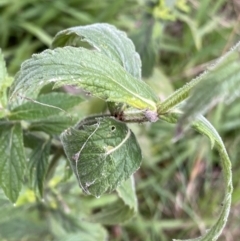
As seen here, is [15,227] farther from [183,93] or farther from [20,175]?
[183,93]

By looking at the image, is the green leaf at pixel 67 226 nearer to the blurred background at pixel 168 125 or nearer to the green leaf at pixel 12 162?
the green leaf at pixel 12 162

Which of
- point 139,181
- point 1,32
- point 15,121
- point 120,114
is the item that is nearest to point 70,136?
point 120,114

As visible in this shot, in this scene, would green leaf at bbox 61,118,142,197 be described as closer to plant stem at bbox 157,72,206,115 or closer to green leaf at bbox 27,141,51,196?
plant stem at bbox 157,72,206,115

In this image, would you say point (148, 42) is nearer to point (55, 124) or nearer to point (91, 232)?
point (91, 232)

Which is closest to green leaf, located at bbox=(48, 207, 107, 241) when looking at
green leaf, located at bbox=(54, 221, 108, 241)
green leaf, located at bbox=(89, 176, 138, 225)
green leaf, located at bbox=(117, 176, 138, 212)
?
green leaf, located at bbox=(54, 221, 108, 241)

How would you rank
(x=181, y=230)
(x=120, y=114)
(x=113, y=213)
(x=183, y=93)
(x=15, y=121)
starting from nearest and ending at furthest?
1. (x=183, y=93)
2. (x=120, y=114)
3. (x=15, y=121)
4. (x=113, y=213)
5. (x=181, y=230)

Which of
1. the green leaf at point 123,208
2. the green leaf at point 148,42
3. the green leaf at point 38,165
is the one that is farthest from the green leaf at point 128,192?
the green leaf at point 148,42
